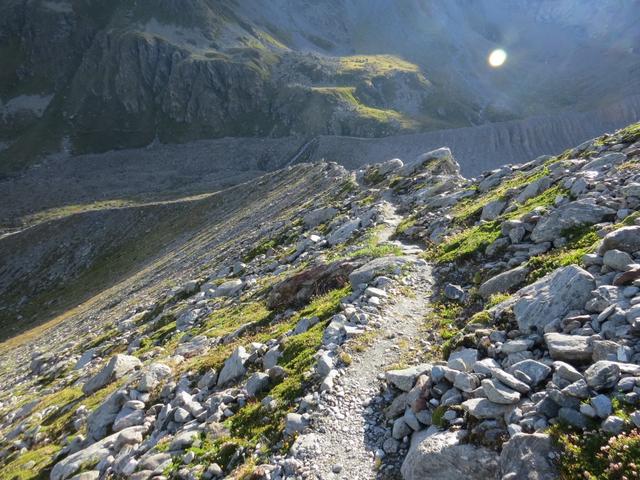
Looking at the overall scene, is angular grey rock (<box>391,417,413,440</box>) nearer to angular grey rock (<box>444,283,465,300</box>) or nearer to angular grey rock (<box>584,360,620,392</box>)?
angular grey rock (<box>584,360,620,392</box>)

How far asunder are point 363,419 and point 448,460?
2.59 metres

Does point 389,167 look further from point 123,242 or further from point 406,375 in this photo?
point 123,242

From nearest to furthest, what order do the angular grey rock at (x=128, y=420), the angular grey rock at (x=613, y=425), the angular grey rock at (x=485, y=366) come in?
the angular grey rock at (x=613, y=425), the angular grey rock at (x=485, y=366), the angular grey rock at (x=128, y=420)

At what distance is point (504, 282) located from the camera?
13.2m

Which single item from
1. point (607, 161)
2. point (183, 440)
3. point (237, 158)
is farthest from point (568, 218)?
point (237, 158)

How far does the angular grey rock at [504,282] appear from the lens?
1302 centimetres

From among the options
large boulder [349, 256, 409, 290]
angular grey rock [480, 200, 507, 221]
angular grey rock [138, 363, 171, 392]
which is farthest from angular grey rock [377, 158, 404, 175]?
angular grey rock [138, 363, 171, 392]

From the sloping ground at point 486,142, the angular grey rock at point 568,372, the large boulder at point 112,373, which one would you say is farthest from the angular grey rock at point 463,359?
the sloping ground at point 486,142

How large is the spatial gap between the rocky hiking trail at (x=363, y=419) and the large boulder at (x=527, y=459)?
7.89 ft

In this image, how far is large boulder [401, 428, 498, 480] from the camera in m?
7.65

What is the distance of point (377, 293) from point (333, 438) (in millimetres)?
6232

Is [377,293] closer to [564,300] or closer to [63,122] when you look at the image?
[564,300]

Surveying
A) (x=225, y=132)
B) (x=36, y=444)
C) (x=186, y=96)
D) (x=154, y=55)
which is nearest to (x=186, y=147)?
(x=225, y=132)

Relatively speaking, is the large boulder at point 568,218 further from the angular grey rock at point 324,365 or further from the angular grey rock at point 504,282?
the angular grey rock at point 324,365
